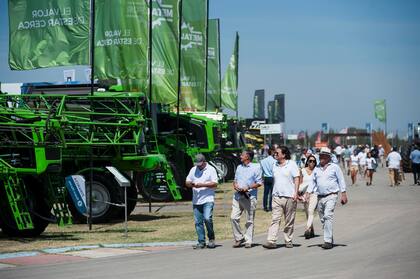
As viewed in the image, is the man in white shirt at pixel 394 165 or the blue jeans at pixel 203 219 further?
the man in white shirt at pixel 394 165

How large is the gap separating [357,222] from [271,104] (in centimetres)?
4331

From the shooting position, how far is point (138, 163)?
20344mm

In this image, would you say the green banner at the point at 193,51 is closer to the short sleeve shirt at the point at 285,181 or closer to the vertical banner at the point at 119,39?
the vertical banner at the point at 119,39

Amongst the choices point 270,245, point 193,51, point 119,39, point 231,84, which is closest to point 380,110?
point 231,84

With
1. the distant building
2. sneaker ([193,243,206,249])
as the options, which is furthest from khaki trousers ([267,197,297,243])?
the distant building

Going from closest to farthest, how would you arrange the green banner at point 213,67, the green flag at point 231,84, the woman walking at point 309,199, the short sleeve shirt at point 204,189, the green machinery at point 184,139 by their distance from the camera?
the short sleeve shirt at point 204,189 → the woman walking at point 309,199 → the green machinery at point 184,139 → the green banner at point 213,67 → the green flag at point 231,84

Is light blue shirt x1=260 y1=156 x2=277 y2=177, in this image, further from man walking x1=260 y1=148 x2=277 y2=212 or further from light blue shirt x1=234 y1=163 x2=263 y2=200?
light blue shirt x1=234 y1=163 x2=263 y2=200

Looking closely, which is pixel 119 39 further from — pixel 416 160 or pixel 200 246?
pixel 416 160

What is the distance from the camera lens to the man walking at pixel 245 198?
14.5 m

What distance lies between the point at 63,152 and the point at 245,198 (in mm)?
5994

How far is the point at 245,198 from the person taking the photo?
1473cm

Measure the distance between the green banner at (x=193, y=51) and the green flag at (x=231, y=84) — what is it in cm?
1278

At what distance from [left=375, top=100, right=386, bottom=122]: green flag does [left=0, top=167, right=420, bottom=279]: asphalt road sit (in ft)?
180

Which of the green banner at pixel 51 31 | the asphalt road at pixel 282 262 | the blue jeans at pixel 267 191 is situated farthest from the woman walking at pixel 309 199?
the green banner at pixel 51 31
